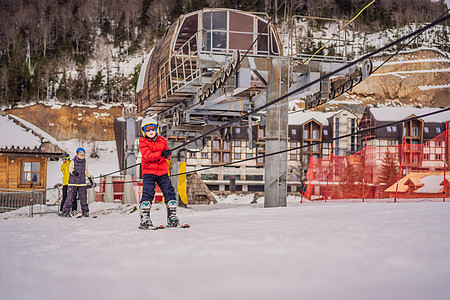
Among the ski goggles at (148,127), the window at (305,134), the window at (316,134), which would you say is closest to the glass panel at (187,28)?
the ski goggles at (148,127)

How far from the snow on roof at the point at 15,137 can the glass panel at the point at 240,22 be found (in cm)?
1225

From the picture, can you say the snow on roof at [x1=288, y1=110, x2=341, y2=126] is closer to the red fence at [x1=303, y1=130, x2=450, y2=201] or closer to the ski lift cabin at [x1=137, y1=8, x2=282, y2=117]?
the red fence at [x1=303, y1=130, x2=450, y2=201]

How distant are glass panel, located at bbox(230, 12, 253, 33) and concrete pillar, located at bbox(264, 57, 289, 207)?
3867mm

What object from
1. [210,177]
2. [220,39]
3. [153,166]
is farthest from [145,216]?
[210,177]

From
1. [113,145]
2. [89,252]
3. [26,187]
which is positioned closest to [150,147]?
[89,252]

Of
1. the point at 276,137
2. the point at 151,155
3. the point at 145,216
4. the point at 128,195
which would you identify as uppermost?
the point at 276,137

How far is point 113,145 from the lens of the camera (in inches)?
2569

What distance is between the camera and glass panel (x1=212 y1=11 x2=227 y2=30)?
47.6ft

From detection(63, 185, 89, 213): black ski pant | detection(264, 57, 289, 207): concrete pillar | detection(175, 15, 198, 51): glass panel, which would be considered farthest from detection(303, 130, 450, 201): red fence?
detection(63, 185, 89, 213): black ski pant

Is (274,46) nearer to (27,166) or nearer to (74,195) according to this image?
(74,195)

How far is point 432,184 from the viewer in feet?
43.5

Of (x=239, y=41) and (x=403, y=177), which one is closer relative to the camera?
(x=403, y=177)

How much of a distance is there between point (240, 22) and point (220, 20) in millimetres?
696

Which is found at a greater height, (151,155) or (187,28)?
(187,28)
